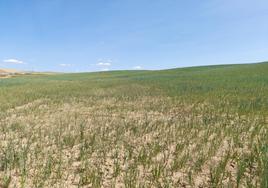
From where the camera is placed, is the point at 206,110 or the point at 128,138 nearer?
the point at 128,138

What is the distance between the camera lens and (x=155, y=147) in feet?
20.6

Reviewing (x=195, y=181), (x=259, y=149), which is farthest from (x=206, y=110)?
(x=195, y=181)

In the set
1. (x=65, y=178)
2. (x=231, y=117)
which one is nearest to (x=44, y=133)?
(x=65, y=178)

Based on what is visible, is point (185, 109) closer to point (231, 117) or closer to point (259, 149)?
point (231, 117)

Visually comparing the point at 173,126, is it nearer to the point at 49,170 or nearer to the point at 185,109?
the point at 185,109

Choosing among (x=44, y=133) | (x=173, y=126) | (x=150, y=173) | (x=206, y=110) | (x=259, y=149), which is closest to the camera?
(x=150, y=173)

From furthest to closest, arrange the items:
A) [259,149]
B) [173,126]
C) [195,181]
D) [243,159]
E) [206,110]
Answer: [206,110] → [173,126] → [259,149] → [243,159] → [195,181]

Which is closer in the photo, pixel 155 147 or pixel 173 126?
pixel 155 147

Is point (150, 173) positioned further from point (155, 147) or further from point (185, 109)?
point (185, 109)

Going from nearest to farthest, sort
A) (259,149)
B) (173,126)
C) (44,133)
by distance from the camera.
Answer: (259,149) → (44,133) → (173,126)

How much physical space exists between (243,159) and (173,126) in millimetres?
3483

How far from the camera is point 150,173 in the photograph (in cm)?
492

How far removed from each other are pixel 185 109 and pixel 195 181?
747 cm

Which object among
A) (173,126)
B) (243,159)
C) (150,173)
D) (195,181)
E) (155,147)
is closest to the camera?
(195,181)
